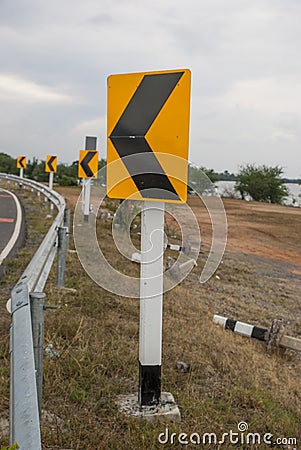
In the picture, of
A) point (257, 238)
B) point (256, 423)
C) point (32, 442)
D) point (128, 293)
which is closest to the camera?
point (32, 442)

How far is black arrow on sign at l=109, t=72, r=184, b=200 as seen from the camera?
10.9ft

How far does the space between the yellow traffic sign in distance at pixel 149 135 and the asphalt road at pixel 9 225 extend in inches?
226

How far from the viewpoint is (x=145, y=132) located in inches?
131

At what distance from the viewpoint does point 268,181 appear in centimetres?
5112

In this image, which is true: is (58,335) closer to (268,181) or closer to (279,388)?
(279,388)

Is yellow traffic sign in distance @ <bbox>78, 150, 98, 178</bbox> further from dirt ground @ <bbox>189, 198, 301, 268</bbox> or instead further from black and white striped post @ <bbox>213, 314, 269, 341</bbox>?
dirt ground @ <bbox>189, 198, 301, 268</bbox>

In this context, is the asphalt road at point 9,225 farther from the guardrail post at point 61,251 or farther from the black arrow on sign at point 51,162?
the guardrail post at point 61,251

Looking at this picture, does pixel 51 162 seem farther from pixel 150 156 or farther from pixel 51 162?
pixel 150 156

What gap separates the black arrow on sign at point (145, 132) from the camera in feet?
10.9

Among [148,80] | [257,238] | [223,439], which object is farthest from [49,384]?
[257,238]

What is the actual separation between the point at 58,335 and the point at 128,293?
1.28 metres

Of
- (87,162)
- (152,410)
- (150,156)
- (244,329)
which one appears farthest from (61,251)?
(87,162)

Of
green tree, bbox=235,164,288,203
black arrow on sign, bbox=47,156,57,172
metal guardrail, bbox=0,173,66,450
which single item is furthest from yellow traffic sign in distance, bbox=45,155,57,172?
green tree, bbox=235,164,288,203

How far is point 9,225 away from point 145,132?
10810 mm
